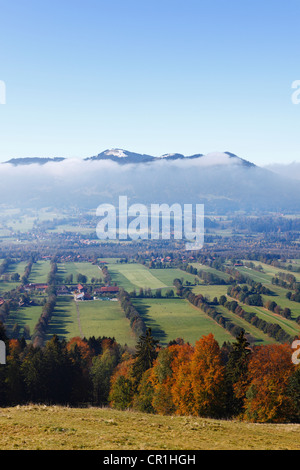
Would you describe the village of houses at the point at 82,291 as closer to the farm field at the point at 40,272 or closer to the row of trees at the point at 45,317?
the row of trees at the point at 45,317

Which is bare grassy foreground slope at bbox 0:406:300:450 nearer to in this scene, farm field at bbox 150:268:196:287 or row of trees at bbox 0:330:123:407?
row of trees at bbox 0:330:123:407

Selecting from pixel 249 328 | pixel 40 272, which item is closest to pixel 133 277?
pixel 40 272

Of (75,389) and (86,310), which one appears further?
(86,310)

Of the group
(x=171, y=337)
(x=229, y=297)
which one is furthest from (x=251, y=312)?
(x=171, y=337)

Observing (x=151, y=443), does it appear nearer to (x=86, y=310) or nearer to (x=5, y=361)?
(x=5, y=361)

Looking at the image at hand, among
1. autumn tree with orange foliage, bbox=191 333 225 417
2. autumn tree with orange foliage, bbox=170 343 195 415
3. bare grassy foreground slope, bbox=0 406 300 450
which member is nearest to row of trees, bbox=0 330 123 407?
autumn tree with orange foliage, bbox=170 343 195 415

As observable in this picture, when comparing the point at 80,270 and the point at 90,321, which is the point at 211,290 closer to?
the point at 90,321
